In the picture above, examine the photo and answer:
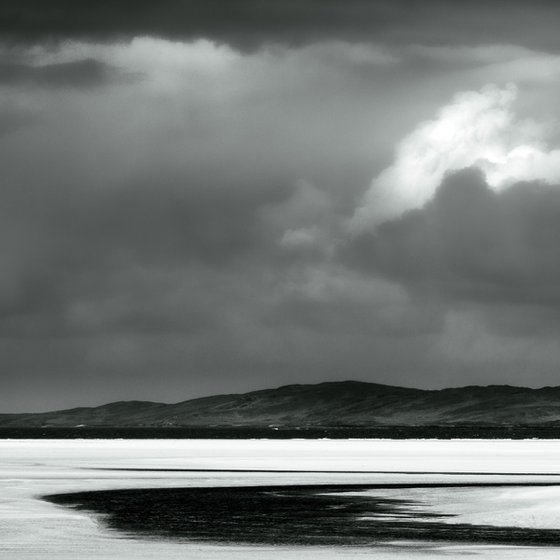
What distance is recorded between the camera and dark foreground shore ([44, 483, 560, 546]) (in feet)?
116

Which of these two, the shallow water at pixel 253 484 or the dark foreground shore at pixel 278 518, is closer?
the shallow water at pixel 253 484

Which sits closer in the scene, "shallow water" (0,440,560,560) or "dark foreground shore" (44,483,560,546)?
"shallow water" (0,440,560,560)

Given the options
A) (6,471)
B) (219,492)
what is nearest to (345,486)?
(219,492)

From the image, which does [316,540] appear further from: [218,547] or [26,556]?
[26,556]

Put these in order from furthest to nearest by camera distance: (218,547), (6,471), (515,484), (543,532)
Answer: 1. (6,471)
2. (515,484)
3. (543,532)
4. (218,547)

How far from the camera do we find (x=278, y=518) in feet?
136

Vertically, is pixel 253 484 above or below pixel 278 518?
above

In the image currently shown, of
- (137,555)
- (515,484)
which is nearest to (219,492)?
(515,484)

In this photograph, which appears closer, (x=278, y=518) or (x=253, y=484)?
(x=278, y=518)

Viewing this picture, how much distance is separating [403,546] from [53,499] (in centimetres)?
2012

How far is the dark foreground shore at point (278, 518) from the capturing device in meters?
35.4

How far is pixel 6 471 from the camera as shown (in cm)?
7119

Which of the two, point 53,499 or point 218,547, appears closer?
point 218,547

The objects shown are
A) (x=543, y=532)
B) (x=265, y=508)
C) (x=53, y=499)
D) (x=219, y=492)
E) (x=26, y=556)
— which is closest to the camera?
(x=26, y=556)
